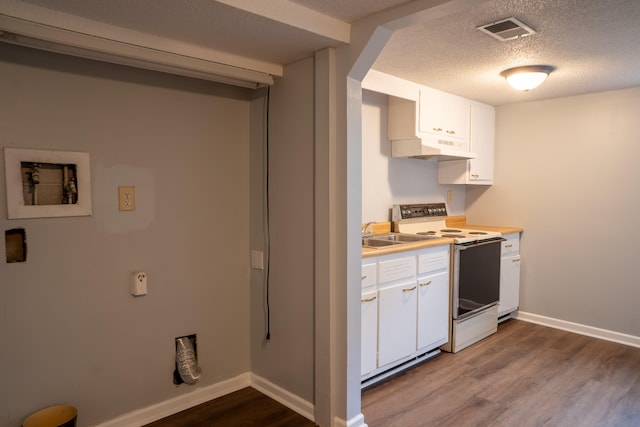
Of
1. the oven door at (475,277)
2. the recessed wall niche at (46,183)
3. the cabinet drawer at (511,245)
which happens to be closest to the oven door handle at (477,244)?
the oven door at (475,277)

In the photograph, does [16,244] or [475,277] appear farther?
[475,277]

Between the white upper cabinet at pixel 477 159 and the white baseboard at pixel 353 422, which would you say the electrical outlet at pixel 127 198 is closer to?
the white baseboard at pixel 353 422

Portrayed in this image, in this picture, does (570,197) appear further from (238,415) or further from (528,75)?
(238,415)

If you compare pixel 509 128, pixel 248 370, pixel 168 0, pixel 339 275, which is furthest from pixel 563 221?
pixel 168 0

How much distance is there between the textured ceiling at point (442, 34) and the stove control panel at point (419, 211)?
1094 mm

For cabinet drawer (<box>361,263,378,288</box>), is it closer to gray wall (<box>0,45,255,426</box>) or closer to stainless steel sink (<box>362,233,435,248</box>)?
stainless steel sink (<box>362,233,435,248</box>)

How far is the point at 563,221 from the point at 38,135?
4.09 metres

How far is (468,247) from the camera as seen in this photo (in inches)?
132

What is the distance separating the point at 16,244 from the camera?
194 cm

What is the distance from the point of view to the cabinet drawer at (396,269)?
274 cm

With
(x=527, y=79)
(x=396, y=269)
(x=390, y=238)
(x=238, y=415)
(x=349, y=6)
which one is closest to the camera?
(x=349, y=6)

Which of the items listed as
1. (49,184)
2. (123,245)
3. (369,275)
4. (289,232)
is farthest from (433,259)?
(49,184)

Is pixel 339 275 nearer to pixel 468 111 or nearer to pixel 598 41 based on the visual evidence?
pixel 598 41

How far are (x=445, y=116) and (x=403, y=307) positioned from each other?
174 cm
